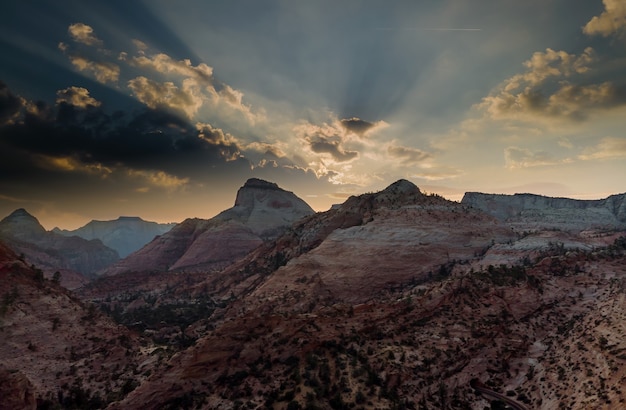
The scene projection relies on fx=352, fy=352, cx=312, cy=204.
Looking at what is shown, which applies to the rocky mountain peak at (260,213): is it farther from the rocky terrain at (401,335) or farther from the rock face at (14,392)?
the rock face at (14,392)

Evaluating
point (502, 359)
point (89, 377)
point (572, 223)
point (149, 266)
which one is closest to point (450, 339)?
point (502, 359)

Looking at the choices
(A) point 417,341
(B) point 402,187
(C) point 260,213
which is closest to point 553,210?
(B) point 402,187

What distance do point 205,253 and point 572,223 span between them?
14459cm

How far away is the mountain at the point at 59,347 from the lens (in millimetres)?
33188

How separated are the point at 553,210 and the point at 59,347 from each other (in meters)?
168

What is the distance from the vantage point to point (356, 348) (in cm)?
3584

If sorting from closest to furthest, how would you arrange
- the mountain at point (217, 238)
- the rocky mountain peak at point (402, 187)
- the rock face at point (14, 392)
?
1. the rock face at point (14, 392)
2. the rocky mountain peak at point (402, 187)
3. the mountain at point (217, 238)

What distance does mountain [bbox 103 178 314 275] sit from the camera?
15062 centimetres

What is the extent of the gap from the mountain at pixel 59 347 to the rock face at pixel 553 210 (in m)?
117

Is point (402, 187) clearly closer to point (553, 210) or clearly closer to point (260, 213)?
point (553, 210)

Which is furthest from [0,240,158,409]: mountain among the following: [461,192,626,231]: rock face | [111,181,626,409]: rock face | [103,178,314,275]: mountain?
[461,192,626,231]: rock face

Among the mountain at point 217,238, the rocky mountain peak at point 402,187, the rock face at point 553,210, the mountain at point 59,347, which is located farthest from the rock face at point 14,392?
the rock face at point 553,210

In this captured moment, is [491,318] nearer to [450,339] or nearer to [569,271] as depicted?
[450,339]

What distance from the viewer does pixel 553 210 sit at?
146875mm
